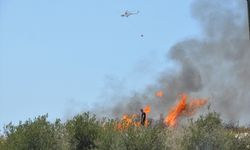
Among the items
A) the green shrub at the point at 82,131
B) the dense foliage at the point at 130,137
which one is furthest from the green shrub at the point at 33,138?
the green shrub at the point at 82,131

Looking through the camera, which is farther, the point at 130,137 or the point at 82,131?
the point at 82,131

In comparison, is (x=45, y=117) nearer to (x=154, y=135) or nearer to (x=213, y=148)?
(x=154, y=135)

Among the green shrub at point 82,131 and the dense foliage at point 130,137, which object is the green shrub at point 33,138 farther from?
the green shrub at point 82,131

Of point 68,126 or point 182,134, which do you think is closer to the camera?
point 182,134

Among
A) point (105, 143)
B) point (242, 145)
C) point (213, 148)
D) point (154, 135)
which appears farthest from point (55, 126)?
point (242, 145)

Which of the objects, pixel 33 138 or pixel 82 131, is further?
pixel 82 131

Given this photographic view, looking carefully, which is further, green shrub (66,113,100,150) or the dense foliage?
green shrub (66,113,100,150)

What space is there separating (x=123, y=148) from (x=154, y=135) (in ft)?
5.94

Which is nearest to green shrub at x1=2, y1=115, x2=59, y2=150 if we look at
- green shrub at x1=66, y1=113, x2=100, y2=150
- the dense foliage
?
the dense foliage

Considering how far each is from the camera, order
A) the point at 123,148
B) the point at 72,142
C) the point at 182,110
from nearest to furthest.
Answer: the point at 123,148 < the point at 72,142 < the point at 182,110

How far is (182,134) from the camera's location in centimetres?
3094

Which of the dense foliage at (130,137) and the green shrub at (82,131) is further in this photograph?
the green shrub at (82,131)

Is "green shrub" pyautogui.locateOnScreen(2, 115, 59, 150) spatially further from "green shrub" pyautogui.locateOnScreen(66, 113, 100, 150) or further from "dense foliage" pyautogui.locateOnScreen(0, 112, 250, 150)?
"green shrub" pyautogui.locateOnScreen(66, 113, 100, 150)

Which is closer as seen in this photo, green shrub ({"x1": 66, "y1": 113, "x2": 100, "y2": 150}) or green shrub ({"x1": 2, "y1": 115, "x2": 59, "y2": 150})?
green shrub ({"x1": 2, "y1": 115, "x2": 59, "y2": 150})
